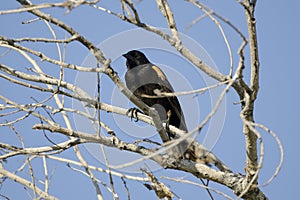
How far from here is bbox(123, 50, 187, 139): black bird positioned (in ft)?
18.0

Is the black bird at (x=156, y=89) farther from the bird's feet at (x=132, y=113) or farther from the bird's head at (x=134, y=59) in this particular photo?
the bird's feet at (x=132, y=113)

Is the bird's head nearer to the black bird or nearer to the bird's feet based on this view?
the black bird

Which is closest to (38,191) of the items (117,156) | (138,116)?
(117,156)

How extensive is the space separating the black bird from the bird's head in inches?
7.0

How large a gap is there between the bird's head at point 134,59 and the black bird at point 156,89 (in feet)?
0.58

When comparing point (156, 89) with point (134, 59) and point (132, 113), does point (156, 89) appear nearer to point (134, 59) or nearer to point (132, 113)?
point (134, 59)

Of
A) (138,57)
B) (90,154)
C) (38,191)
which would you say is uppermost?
(138,57)

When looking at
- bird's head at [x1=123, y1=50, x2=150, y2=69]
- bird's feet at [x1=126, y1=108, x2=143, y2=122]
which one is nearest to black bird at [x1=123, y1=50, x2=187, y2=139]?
bird's head at [x1=123, y1=50, x2=150, y2=69]

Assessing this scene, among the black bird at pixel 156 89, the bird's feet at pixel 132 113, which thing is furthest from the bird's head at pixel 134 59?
the bird's feet at pixel 132 113

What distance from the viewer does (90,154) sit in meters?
3.96

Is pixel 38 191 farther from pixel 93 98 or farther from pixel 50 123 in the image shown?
pixel 93 98

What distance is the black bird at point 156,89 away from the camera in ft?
18.0

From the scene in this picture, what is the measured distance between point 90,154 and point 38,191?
73 centimetres

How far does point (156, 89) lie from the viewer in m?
5.52
